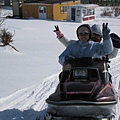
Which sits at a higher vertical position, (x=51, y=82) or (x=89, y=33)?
(x=89, y=33)

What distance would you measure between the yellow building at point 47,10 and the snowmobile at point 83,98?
33.5m

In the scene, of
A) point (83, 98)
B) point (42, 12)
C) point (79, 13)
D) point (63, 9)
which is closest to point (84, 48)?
point (83, 98)

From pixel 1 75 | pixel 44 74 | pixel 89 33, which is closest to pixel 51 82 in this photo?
pixel 44 74

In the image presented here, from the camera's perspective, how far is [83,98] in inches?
161

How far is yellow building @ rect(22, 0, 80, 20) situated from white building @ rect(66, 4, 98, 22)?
1.59 meters

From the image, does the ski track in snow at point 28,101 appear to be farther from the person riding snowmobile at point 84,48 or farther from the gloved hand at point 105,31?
the gloved hand at point 105,31

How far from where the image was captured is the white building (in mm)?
36825

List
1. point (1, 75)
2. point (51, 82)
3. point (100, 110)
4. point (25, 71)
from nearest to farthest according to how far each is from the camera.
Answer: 1. point (100, 110)
2. point (51, 82)
3. point (1, 75)
4. point (25, 71)

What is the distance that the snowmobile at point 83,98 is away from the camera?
407 centimetres

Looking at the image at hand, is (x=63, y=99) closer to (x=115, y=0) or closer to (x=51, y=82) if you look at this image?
(x=51, y=82)

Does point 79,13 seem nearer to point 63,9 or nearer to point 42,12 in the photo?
point 63,9

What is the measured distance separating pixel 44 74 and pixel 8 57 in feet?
10.5

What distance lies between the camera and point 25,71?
31.2 ft

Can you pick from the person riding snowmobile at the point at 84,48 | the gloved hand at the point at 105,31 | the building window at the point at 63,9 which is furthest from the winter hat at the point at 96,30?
the building window at the point at 63,9
